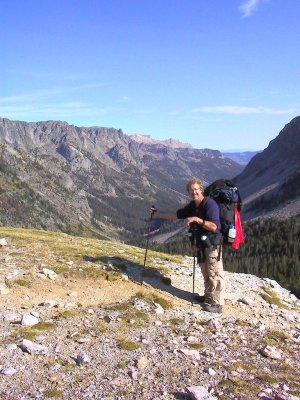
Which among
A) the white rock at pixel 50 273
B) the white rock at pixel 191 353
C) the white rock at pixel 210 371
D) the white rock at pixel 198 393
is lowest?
the white rock at pixel 191 353

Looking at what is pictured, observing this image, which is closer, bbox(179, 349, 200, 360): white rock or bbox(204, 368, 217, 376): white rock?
bbox(204, 368, 217, 376): white rock

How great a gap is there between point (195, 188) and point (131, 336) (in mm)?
5786

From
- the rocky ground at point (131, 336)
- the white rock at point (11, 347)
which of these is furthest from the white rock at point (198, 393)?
the white rock at point (11, 347)

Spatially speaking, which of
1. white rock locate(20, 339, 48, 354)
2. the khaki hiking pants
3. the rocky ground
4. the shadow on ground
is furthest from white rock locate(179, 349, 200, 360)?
the shadow on ground

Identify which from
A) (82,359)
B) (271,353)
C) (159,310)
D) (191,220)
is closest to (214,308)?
(159,310)

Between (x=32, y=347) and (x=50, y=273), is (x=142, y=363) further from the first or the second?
(x=50, y=273)

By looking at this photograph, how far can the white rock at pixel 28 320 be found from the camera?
12.6 m

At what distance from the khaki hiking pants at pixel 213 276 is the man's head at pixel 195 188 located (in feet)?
6.91

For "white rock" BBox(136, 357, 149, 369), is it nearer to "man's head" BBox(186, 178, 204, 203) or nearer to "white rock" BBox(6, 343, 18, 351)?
"white rock" BBox(6, 343, 18, 351)

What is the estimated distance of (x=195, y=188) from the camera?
1530cm

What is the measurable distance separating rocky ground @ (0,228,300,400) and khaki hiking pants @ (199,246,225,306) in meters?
0.68

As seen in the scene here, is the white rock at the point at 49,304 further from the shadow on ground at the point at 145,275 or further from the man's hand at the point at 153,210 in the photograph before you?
the man's hand at the point at 153,210

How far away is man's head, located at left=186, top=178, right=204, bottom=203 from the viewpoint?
15.3 metres

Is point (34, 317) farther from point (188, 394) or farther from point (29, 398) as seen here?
point (188, 394)
